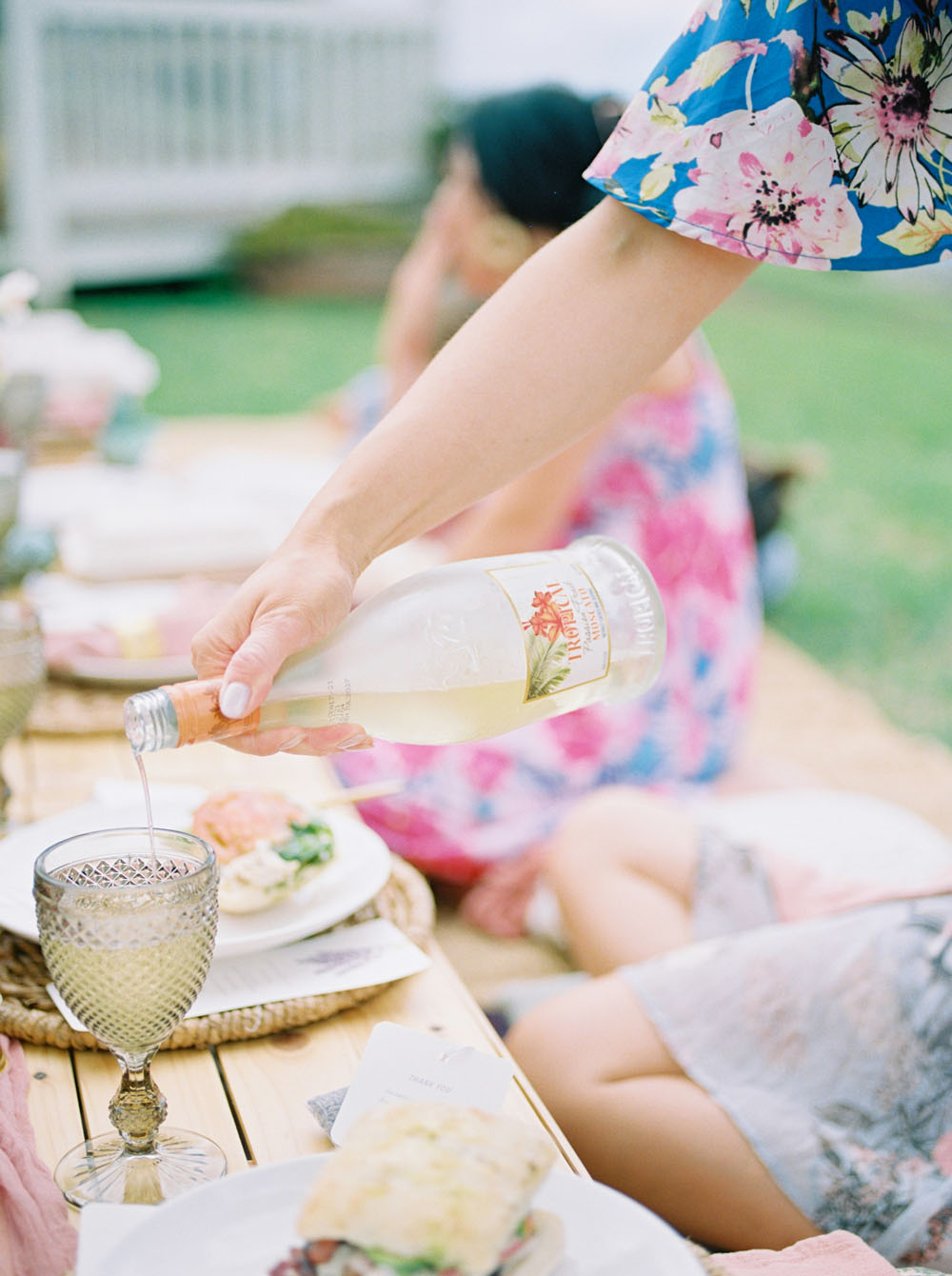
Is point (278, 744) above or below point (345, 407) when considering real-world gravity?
above

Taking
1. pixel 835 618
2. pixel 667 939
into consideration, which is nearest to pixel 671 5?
pixel 835 618

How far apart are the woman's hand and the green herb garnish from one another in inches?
7.7

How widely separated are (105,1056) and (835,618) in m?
3.67

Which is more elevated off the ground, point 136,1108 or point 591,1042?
point 136,1108

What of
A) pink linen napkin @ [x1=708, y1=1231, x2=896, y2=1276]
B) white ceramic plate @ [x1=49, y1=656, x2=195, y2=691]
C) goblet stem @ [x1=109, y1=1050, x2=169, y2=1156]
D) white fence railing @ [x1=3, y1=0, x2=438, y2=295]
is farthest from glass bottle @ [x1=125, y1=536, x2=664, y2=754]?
white fence railing @ [x1=3, y1=0, x2=438, y2=295]

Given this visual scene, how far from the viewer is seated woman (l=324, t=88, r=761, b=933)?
7.06 feet

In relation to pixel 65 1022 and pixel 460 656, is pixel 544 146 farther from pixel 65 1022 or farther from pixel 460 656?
pixel 65 1022

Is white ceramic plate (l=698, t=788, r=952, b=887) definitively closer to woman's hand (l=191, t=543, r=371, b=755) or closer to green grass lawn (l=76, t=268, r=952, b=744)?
woman's hand (l=191, t=543, r=371, b=755)

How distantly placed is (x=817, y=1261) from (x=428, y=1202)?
0.41 m

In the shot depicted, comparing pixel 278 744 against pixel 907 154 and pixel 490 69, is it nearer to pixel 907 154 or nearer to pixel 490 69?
pixel 907 154

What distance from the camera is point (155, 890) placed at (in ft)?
2.54

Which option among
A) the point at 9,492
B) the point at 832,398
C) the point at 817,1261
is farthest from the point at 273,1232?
the point at 832,398

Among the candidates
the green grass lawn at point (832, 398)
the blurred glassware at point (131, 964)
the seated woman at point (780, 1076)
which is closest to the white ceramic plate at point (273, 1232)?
the blurred glassware at point (131, 964)

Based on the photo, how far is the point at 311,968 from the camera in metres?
1.02
